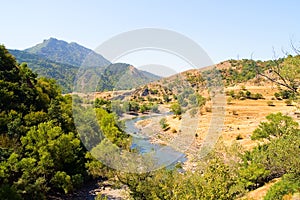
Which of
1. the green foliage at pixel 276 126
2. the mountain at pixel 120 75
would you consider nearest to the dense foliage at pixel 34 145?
the mountain at pixel 120 75

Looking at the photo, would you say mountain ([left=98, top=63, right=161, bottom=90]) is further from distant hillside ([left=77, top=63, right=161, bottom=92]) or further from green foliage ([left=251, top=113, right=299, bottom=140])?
green foliage ([left=251, top=113, right=299, bottom=140])

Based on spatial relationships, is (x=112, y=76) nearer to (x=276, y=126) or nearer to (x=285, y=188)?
(x=276, y=126)

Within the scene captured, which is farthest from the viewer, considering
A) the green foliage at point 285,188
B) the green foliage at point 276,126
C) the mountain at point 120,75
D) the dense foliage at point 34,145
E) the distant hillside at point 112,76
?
the distant hillside at point 112,76

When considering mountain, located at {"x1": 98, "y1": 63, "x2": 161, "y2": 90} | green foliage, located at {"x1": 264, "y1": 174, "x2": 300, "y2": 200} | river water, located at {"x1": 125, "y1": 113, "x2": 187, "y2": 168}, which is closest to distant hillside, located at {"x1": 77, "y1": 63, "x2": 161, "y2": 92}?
mountain, located at {"x1": 98, "y1": 63, "x2": 161, "y2": 90}

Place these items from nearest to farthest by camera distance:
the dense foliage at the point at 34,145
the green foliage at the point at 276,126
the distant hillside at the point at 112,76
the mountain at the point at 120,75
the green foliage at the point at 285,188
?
the green foliage at the point at 285,188, the dense foliage at the point at 34,145, the green foliage at the point at 276,126, the mountain at the point at 120,75, the distant hillside at the point at 112,76

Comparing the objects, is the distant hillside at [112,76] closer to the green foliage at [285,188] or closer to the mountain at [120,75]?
the mountain at [120,75]

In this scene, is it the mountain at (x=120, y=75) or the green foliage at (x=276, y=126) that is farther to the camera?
the mountain at (x=120, y=75)

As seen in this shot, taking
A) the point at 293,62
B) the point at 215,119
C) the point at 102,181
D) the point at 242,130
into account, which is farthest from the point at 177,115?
the point at 293,62

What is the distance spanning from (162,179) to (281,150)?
23.9 feet

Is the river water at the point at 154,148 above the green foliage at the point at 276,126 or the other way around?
the other way around

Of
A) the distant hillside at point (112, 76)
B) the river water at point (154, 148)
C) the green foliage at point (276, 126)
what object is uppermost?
the distant hillside at point (112, 76)

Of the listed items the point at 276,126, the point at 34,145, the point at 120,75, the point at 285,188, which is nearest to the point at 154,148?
the point at 120,75

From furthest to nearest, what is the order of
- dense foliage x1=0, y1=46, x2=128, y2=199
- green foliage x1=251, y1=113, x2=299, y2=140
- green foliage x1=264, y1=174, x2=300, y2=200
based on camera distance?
1. green foliage x1=251, y1=113, x2=299, y2=140
2. dense foliage x1=0, y1=46, x2=128, y2=199
3. green foliage x1=264, y1=174, x2=300, y2=200

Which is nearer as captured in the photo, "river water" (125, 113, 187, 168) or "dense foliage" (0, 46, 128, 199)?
"dense foliage" (0, 46, 128, 199)
